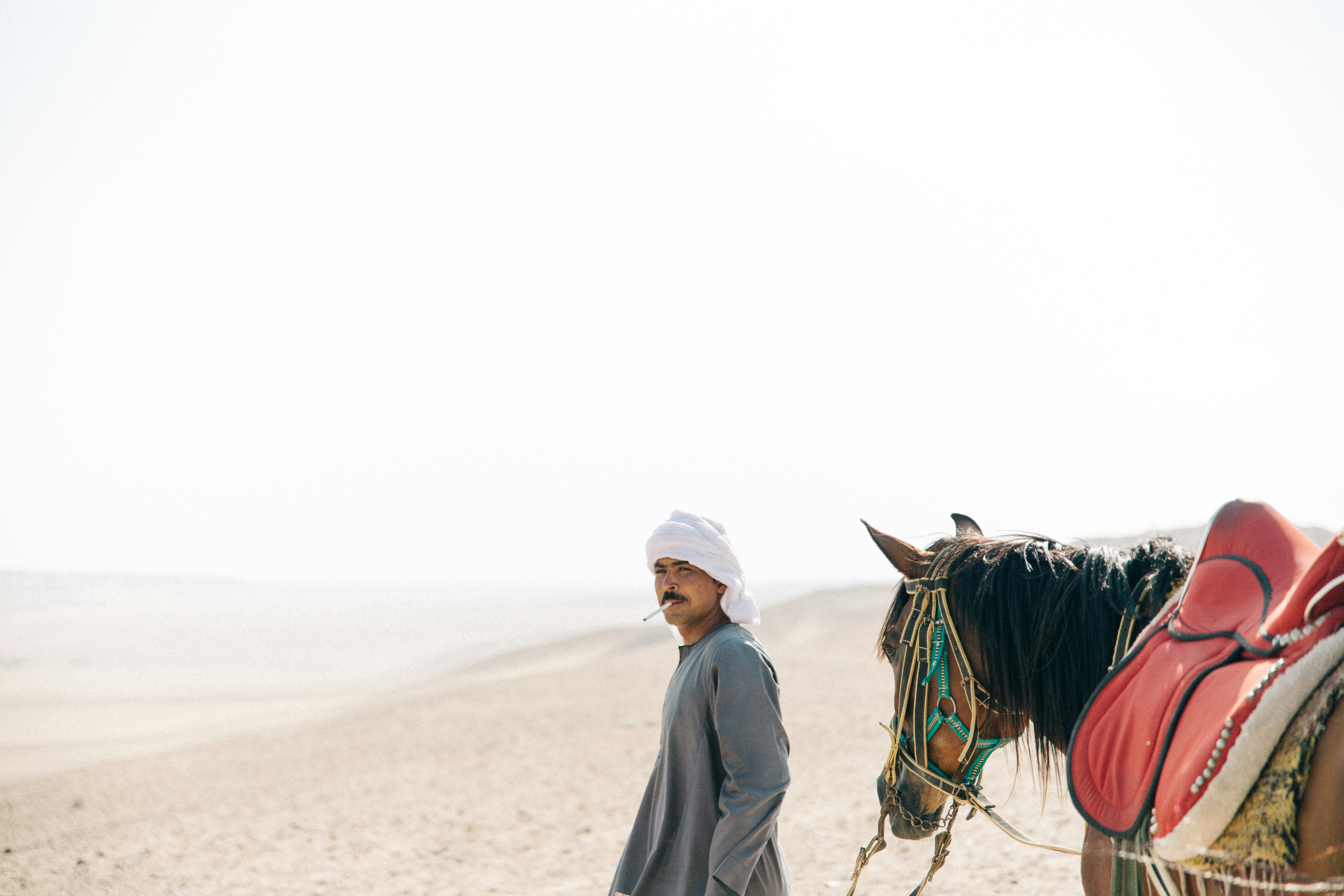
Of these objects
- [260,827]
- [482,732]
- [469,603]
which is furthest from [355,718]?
[469,603]

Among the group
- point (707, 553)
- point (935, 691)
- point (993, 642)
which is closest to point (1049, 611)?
point (993, 642)

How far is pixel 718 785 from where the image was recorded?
2.70 m

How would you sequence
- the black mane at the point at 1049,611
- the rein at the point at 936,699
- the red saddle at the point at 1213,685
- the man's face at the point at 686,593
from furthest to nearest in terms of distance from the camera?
the man's face at the point at 686,593
the rein at the point at 936,699
the black mane at the point at 1049,611
the red saddle at the point at 1213,685

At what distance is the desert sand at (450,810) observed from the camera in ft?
24.6

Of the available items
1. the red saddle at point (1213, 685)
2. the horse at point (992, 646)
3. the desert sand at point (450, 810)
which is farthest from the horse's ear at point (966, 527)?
the desert sand at point (450, 810)

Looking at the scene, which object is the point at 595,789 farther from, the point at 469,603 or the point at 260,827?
the point at 469,603

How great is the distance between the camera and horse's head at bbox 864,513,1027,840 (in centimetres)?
263

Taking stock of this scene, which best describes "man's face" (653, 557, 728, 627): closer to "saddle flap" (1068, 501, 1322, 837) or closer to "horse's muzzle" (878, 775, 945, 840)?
"horse's muzzle" (878, 775, 945, 840)

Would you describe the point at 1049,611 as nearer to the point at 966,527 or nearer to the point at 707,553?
the point at 966,527

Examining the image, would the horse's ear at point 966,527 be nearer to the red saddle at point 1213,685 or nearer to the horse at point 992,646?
the horse at point 992,646

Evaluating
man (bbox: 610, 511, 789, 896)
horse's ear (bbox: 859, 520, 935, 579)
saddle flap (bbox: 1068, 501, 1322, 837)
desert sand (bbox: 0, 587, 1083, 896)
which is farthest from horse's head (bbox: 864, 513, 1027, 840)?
desert sand (bbox: 0, 587, 1083, 896)

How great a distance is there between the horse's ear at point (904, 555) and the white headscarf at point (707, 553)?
44 cm

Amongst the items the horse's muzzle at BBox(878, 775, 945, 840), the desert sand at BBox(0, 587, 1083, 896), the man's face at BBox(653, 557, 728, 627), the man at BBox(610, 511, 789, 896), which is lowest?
the desert sand at BBox(0, 587, 1083, 896)

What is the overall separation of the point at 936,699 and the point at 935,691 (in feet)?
0.08
